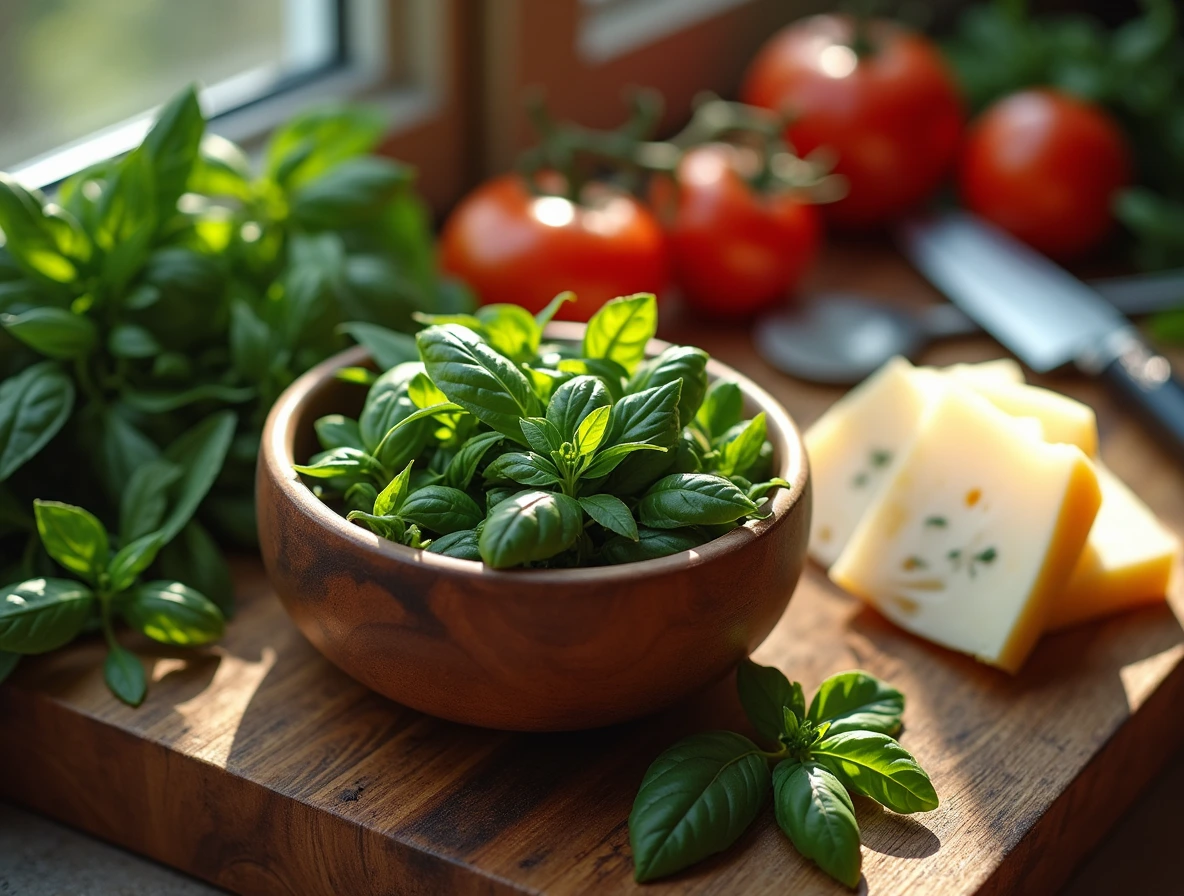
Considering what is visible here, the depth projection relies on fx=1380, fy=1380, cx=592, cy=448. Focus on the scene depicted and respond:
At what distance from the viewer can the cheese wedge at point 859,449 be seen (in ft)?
3.23

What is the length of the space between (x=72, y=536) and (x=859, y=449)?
0.54 m

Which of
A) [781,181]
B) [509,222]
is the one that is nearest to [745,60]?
[781,181]

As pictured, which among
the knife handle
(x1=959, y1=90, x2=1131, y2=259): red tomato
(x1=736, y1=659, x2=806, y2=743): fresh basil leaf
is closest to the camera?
(x1=736, y1=659, x2=806, y2=743): fresh basil leaf

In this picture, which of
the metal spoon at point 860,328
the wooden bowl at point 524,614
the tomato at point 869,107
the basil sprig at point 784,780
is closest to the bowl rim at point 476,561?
the wooden bowl at point 524,614

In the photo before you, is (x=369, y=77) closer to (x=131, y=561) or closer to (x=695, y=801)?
(x=131, y=561)

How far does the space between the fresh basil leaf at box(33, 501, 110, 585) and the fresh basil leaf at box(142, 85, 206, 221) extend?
22cm

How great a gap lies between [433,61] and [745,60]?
51 centimetres

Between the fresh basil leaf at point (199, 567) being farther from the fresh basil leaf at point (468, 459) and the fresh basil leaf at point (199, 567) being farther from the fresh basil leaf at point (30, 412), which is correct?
the fresh basil leaf at point (468, 459)

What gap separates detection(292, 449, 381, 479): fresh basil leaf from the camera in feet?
2.41

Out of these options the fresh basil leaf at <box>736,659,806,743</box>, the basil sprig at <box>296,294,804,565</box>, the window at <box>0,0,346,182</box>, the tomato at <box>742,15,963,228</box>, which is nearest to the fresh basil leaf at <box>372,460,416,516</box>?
the basil sprig at <box>296,294,804,565</box>

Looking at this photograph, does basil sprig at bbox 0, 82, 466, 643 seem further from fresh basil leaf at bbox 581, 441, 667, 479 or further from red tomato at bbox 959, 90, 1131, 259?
red tomato at bbox 959, 90, 1131, 259

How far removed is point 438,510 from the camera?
0.71 meters

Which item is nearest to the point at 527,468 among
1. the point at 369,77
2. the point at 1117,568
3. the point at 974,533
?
the point at 974,533

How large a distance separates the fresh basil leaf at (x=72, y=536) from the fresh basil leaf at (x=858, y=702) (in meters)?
0.42
